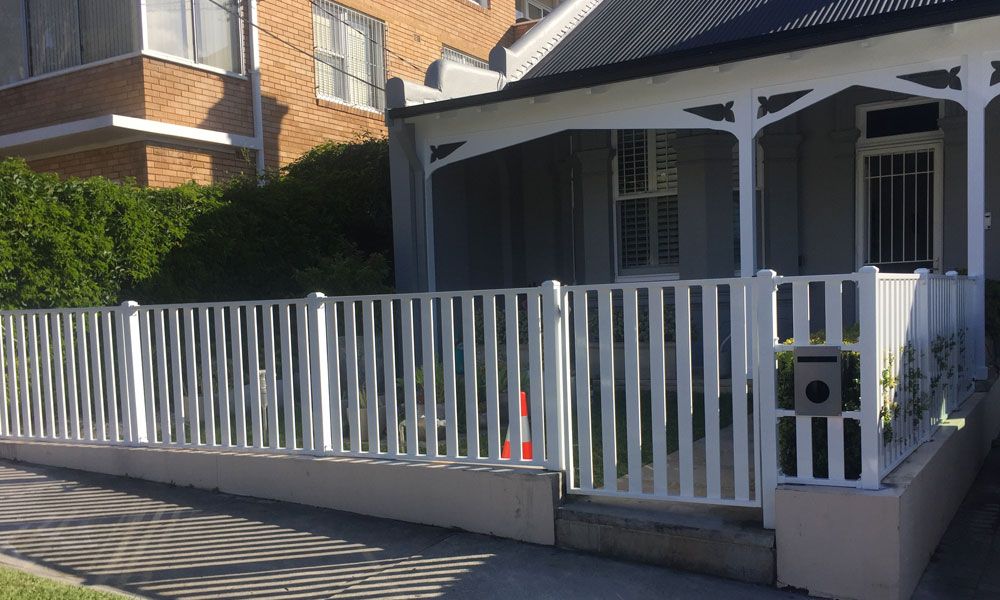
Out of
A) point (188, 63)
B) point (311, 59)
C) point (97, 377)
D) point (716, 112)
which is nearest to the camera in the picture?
point (97, 377)

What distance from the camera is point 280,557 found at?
183 inches

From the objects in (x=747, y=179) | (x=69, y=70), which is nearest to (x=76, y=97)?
(x=69, y=70)

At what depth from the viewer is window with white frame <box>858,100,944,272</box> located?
9.40 m

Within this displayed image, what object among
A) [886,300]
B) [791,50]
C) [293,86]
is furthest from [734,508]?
[293,86]

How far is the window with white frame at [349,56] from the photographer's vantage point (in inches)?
551

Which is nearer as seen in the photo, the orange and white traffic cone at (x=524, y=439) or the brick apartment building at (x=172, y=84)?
the orange and white traffic cone at (x=524, y=439)

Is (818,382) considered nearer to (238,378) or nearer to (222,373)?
(238,378)

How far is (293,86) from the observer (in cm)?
1313

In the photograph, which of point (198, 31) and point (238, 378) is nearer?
point (238, 378)

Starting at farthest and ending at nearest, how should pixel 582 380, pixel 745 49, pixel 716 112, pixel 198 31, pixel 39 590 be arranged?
pixel 198 31, pixel 716 112, pixel 745 49, pixel 582 380, pixel 39 590

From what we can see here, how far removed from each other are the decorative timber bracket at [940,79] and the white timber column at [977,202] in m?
0.12

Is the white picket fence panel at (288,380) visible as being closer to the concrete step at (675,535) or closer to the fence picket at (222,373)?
the fence picket at (222,373)

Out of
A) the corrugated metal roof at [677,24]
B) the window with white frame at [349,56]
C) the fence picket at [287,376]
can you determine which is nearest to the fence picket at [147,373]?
the fence picket at [287,376]

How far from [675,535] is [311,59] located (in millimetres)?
11312
